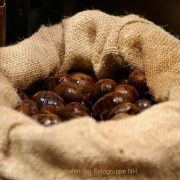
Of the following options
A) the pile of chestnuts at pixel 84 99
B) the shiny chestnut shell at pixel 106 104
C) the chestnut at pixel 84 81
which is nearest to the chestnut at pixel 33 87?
the pile of chestnuts at pixel 84 99

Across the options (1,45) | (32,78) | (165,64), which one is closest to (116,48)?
(165,64)

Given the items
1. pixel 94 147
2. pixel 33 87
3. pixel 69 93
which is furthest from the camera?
pixel 33 87

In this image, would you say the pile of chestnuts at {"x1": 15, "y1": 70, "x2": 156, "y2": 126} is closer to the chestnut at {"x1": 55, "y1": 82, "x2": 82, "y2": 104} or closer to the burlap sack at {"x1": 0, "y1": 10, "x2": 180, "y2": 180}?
the chestnut at {"x1": 55, "y1": 82, "x2": 82, "y2": 104}

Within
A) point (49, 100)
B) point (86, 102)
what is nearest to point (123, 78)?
point (86, 102)

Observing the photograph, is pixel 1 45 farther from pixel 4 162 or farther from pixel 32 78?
pixel 4 162

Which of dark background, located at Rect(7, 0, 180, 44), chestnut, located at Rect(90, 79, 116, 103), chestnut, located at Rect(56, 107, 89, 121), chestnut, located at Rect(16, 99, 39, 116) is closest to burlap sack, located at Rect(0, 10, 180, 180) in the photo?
chestnut, located at Rect(16, 99, 39, 116)

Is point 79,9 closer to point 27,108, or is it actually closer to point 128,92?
point 128,92
